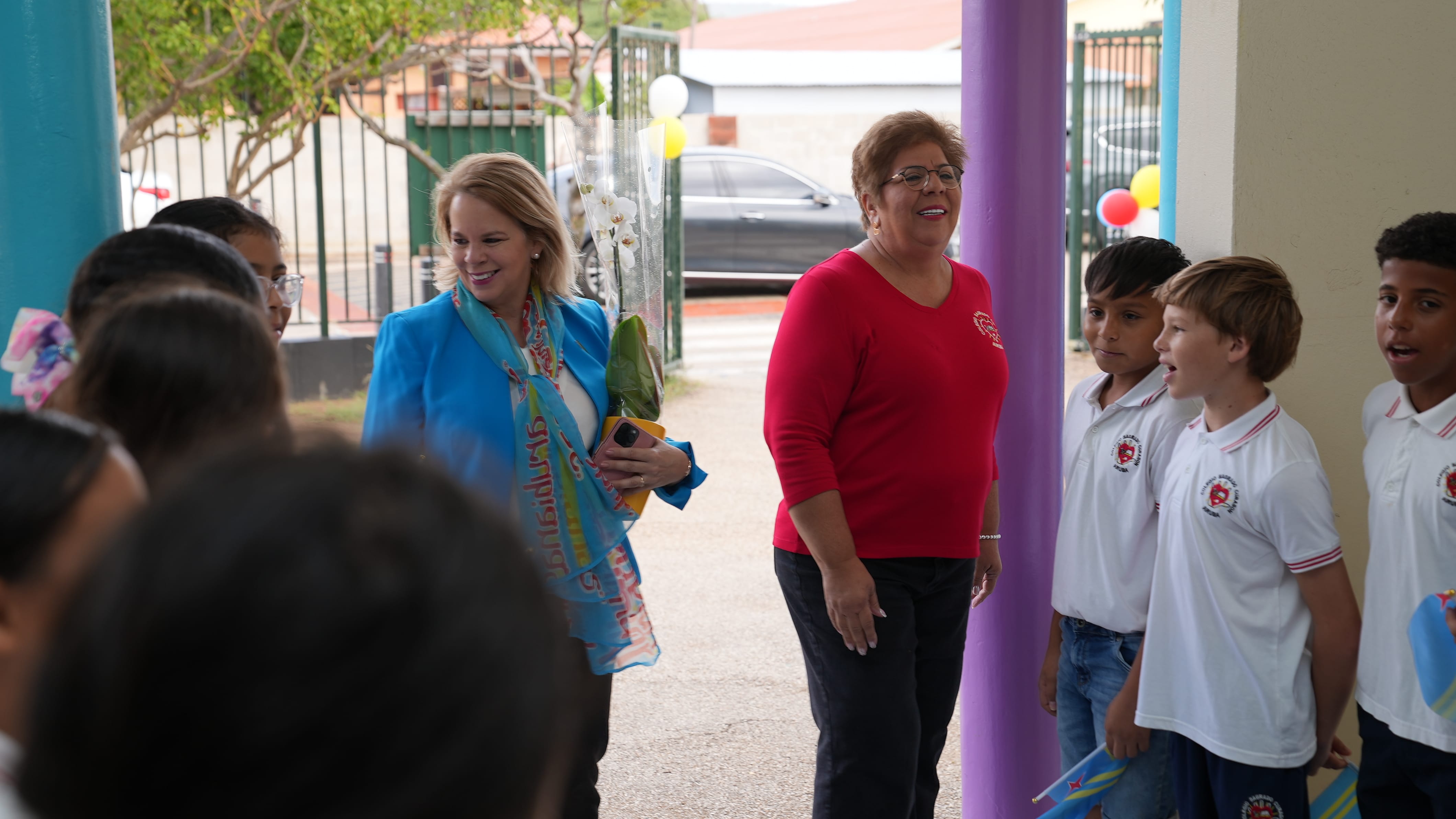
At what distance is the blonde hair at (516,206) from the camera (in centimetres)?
260

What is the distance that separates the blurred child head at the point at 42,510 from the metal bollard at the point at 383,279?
890 cm

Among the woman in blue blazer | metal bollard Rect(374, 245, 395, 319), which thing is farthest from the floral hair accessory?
metal bollard Rect(374, 245, 395, 319)

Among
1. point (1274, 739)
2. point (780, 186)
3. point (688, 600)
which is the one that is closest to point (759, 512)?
point (688, 600)

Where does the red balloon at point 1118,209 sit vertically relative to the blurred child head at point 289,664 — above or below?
above

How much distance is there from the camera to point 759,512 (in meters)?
6.93

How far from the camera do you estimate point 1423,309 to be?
7.25ft

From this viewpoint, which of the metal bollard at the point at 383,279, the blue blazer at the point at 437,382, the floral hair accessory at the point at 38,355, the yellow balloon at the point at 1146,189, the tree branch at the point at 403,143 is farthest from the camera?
the metal bollard at the point at 383,279

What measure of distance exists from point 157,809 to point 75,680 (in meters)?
0.06

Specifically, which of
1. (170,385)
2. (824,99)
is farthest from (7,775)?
(824,99)

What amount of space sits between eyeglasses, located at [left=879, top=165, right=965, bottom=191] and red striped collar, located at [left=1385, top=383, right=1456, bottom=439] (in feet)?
3.22

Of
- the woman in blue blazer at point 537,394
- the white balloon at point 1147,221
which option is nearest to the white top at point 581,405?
the woman in blue blazer at point 537,394

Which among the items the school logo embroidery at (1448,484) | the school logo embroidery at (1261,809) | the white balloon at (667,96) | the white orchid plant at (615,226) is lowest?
the school logo embroidery at (1261,809)

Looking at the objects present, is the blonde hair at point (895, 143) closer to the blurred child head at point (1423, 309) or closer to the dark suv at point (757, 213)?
the blurred child head at point (1423, 309)

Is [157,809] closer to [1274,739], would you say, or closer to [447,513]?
[447,513]
